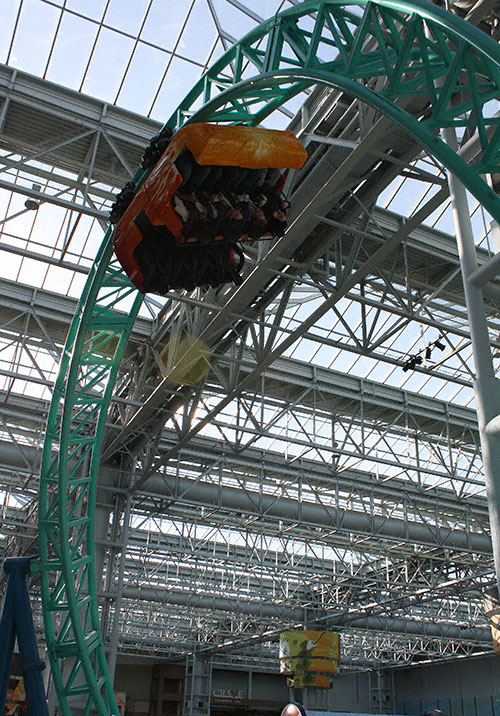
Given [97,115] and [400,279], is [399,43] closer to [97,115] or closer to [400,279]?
[97,115]

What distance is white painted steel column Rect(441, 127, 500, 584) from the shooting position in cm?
578

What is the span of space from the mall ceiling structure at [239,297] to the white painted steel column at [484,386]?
25 centimetres

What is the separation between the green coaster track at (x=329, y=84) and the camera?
728 cm

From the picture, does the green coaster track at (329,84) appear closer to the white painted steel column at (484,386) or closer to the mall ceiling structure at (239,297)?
the white painted steel column at (484,386)

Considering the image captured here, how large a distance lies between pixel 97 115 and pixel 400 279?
355 inches

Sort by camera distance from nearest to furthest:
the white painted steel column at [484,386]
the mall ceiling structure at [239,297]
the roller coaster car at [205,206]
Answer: the white painted steel column at [484,386] → the roller coaster car at [205,206] → the mall ceiling structure at [239,297]

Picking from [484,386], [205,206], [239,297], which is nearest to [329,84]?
[205,206]

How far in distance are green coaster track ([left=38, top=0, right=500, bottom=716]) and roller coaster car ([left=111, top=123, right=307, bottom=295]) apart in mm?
1208

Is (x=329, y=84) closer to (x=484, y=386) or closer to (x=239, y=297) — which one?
(x=484, y=386)

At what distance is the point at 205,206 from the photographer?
10.5 meters

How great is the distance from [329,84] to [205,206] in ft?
8.13

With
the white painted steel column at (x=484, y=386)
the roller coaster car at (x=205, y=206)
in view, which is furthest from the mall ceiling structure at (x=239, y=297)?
the roller coaster car at (x=205, y=206)

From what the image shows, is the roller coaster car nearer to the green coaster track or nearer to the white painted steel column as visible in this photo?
the green coaster track

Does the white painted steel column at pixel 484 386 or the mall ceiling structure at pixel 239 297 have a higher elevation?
the mall ceiling structure at pixel 239 297
